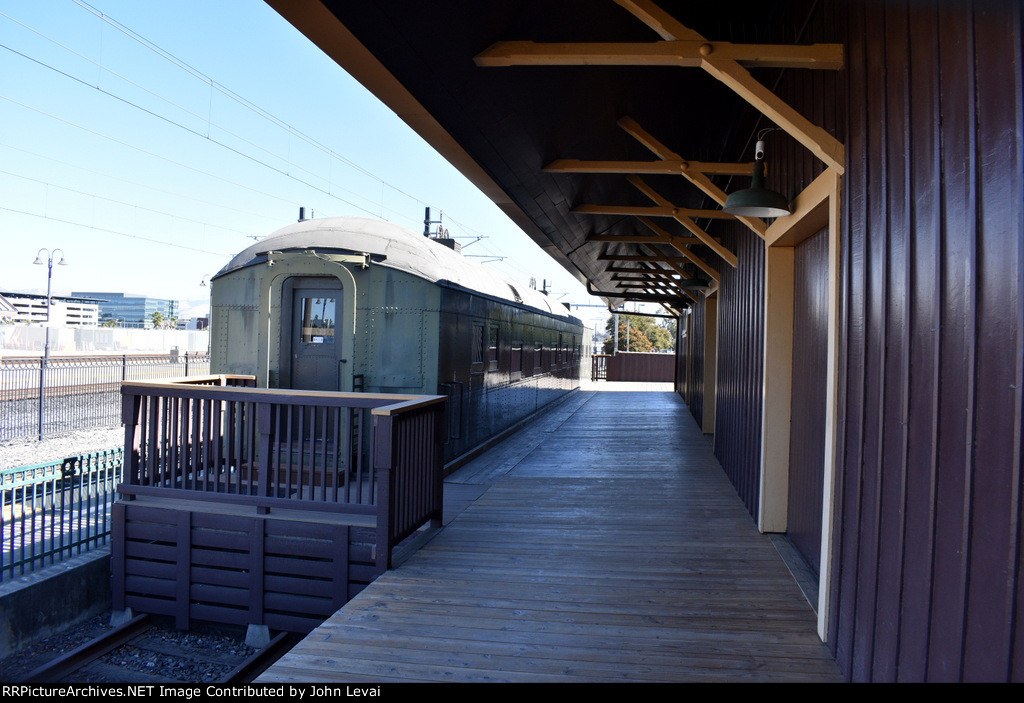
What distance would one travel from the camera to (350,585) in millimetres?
5172

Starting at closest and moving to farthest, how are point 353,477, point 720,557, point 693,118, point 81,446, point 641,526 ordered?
point 720,557 → point 641,526 → point 693,118 → point 353,477 → point 81,446

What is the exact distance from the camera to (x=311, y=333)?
25.5 ft

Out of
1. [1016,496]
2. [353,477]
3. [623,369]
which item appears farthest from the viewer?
[623,369]

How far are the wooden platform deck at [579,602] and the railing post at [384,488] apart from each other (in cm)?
14

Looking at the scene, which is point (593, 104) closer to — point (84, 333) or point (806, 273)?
point (806, 273)

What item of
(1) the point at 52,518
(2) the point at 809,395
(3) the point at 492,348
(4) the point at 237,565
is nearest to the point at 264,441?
(4) the point at 237,565

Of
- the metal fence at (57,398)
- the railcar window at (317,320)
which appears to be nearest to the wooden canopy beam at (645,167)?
the railcar window at (317,320)

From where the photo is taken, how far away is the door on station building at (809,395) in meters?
4.36

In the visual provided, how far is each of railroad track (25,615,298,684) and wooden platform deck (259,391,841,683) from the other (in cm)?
179

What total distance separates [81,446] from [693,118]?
13108 mm

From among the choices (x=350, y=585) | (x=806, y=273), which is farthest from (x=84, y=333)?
(x=806, y=273)

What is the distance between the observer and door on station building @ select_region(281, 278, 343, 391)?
7695mm

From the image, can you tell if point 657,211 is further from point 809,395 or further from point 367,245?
point 367,245

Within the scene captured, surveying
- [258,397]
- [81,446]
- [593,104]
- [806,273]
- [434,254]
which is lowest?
[81,446]
